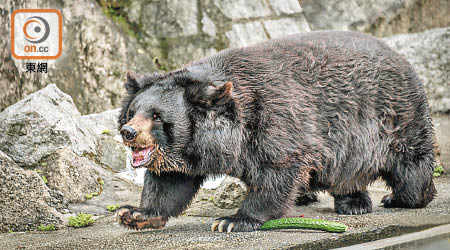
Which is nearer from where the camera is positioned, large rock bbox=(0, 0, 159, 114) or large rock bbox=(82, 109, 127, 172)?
large rock bbox=(82, 109, 127, 172)

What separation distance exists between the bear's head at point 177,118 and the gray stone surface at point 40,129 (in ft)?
7.81

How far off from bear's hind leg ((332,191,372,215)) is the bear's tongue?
2.48 metres

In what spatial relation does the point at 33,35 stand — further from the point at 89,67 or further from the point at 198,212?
the point at 198,212

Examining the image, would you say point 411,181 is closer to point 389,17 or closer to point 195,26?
point 195,26

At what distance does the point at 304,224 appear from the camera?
5.17 m

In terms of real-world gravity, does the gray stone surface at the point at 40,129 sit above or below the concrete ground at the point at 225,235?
above

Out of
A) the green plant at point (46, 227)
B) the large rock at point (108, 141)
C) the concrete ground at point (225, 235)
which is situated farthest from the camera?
the large rock at point (108, 141)

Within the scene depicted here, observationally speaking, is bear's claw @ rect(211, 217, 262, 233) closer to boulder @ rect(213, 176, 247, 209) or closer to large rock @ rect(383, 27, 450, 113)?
boulder @ rect(213, 176, 247, 209)

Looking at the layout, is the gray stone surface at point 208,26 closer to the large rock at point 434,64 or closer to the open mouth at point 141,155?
the large rock at point 434,64

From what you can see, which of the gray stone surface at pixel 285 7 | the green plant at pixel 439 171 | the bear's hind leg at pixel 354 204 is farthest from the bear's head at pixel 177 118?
the gray stone surface at pixel 285 7

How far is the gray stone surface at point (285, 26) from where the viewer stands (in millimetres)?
10596

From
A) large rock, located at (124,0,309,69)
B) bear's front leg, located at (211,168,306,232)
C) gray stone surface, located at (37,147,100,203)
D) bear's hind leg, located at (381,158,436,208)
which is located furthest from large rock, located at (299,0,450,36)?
bear's front leg, located at (211,168,306,232)

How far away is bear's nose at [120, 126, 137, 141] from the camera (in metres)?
4.79

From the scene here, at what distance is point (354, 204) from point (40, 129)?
392cm
